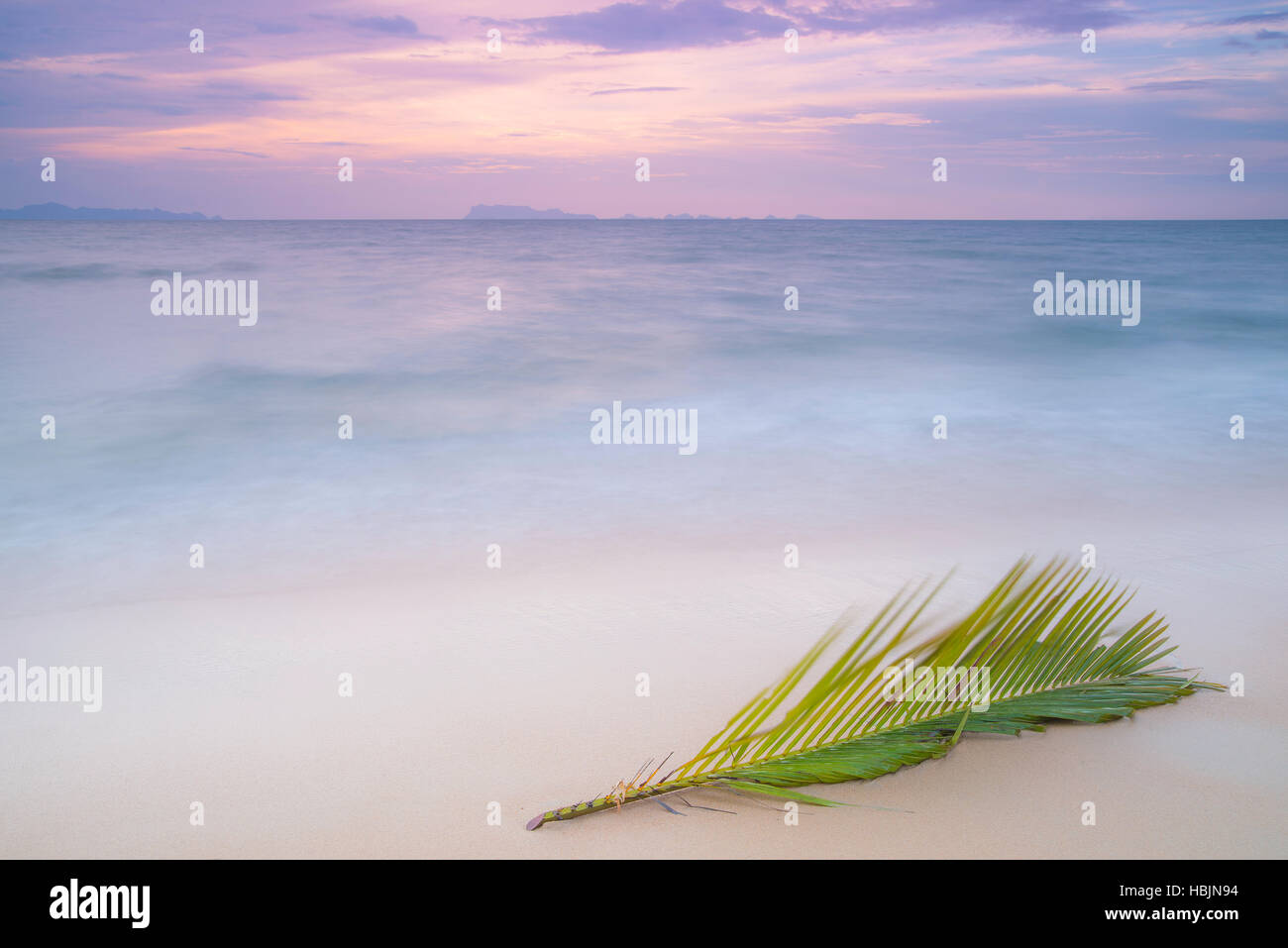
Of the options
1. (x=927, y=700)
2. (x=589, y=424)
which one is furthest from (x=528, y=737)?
(x=589, y=424)

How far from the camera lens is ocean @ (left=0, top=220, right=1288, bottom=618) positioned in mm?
5484

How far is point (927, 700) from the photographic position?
8.76ft

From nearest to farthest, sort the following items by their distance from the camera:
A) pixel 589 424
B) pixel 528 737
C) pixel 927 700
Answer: pixel 927 700 < pixel 528 737 < pixel 589 424

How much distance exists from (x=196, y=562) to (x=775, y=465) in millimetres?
3958

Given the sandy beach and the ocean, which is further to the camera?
the ocean

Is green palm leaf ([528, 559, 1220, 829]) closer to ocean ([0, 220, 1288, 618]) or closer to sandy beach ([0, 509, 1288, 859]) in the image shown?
sandy beach ([0, 509, 1288, 859])

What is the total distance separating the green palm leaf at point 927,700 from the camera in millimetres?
2445

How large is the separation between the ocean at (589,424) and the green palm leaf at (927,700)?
2268 millimetres

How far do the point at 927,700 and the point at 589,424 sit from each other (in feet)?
20.3

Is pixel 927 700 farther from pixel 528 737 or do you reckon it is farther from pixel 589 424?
pixel 589 424

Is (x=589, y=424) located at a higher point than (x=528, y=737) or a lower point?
Answer: higher

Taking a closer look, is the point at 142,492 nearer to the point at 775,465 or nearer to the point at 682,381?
the point at 775,465

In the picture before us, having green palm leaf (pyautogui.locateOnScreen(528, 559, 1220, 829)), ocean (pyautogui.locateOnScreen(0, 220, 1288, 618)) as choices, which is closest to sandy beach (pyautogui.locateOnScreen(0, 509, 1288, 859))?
green palm leaf (pyautogui.locateOnScreen(528, 559, 1220, 829))

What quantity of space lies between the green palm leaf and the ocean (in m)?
2.27
